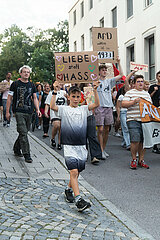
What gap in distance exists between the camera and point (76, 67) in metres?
7.02

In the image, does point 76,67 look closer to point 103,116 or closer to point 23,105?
point 23,105

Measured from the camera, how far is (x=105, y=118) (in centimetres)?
837

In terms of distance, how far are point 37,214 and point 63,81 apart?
327 centimetres

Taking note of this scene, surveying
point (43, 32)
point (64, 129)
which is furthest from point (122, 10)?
point (43, 32)

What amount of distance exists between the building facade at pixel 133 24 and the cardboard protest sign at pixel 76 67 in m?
10.9

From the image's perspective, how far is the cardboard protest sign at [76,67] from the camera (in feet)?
22.6

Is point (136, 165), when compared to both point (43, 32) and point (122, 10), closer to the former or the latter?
point (122, 10)

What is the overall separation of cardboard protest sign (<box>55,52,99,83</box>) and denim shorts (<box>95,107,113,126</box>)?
1167 millimetres

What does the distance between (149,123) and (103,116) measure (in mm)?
1126

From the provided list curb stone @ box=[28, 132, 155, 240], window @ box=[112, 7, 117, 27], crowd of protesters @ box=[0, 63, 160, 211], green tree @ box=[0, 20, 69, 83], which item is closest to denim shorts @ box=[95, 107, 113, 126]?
crowd of protesters @ box=[0, 63, 160, 211]

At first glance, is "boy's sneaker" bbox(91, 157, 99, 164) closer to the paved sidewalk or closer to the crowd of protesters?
the crowd of protesters

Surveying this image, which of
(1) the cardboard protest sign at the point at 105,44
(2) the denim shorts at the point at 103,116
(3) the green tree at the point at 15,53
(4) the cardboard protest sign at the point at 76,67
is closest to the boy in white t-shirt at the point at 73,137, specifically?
(4) the cardboard protest sign at the point at 76,67

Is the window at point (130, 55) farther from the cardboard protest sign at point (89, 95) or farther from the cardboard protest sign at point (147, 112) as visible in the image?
the cardboard protest sign at point (89, 95)

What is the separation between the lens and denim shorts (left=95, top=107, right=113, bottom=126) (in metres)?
8.23
